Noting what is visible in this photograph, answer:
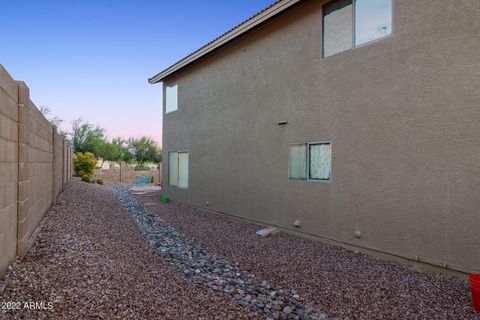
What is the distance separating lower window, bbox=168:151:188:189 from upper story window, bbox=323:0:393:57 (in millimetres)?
8002

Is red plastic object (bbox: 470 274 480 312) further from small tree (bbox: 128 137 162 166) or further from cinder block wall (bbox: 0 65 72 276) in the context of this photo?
small tree (bbox: 128 137 162 166)

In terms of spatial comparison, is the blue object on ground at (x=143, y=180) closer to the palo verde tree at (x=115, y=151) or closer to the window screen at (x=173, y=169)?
the window screen at (x=173, y=169)

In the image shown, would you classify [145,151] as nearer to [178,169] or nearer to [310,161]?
[178,169]

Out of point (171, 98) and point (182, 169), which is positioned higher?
point (171, 98)

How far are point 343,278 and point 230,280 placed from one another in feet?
5.85

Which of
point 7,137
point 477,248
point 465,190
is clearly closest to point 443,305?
point 477,248

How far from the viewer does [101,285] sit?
4.32 metres

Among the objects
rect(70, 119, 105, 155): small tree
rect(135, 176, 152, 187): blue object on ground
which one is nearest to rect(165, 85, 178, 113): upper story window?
rect(135, 176, 152, 187): blue object on ground

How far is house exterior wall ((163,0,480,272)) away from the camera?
5.39 metres

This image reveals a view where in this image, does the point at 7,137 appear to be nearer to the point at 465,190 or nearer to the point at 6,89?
the point at 6,89

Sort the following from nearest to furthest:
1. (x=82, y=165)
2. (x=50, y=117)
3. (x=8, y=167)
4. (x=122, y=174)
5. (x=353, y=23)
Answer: (x=8, y=167) < (x=353, y=23) < (x=82, y=165) < (x=122, y=174) < (x=50, y=117)

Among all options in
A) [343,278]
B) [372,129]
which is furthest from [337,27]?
[343,278]

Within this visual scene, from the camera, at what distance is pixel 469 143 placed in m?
5.27

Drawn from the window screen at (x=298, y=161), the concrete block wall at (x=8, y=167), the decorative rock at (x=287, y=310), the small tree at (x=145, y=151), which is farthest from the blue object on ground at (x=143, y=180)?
the decorative rock at (x=287, y=310)
